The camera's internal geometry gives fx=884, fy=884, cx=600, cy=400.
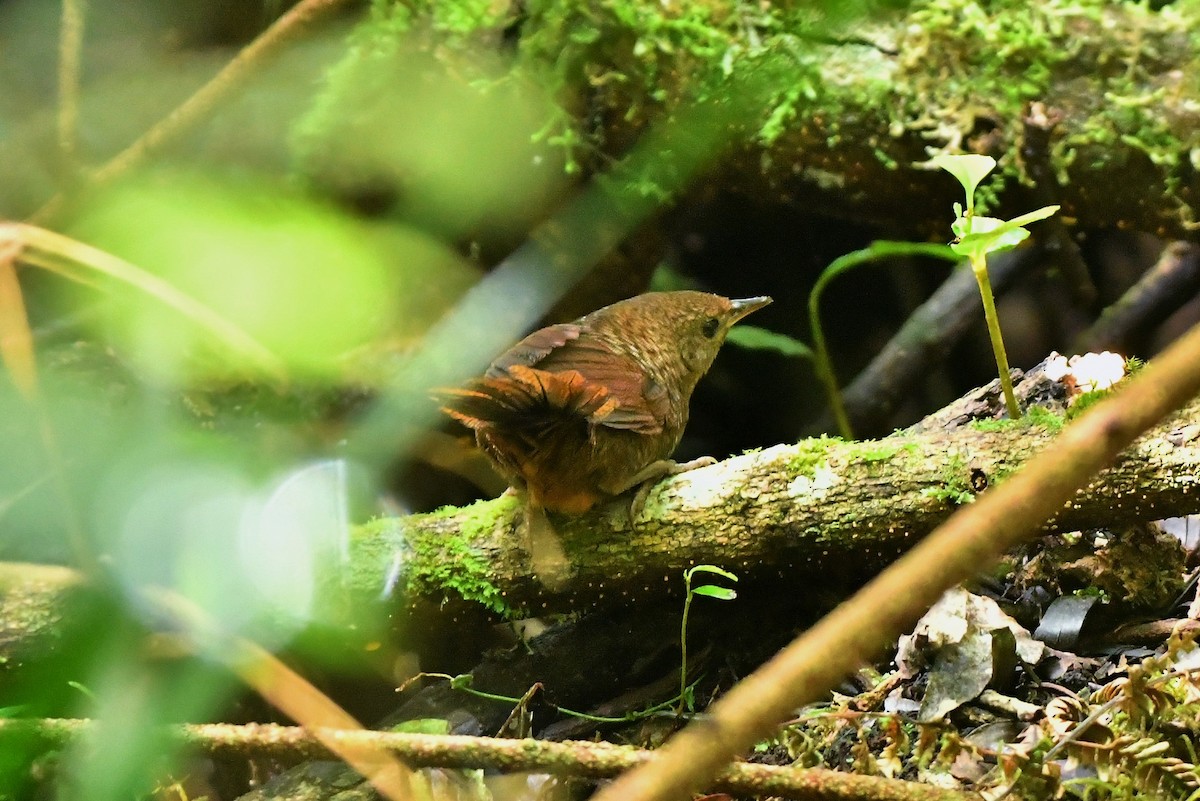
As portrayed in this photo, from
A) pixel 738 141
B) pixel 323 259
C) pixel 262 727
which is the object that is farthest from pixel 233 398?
pixel 738 141

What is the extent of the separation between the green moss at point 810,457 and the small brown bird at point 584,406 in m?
0.33

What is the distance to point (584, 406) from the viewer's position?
1.95 m

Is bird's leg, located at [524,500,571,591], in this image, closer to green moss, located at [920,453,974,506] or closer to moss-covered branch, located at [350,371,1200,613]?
moss-covered branch, located at [350,371,1200,613]

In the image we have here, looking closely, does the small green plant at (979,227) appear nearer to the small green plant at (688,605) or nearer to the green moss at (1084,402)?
the green moss at (1084,402)

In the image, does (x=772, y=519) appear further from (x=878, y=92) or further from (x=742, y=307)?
(x=878, y=92)

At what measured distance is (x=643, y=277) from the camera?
3447mm

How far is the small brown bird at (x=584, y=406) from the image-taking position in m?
1.86

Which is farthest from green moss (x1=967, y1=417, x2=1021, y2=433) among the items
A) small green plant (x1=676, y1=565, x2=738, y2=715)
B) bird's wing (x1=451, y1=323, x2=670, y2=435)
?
bird's wing (x1=451, y1=323, x2=670, y2=435)

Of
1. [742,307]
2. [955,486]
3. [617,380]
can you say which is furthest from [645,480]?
[742,307]

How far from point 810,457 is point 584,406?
1.67 ft

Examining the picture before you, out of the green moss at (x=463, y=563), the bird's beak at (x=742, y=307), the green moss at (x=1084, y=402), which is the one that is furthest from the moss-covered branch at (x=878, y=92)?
the green moss at (x=463, y=563)

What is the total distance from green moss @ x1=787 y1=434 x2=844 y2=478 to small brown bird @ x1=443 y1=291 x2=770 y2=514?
13.1 inches

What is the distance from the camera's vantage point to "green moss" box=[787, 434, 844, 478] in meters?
1.92

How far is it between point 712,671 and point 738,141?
176 cm
